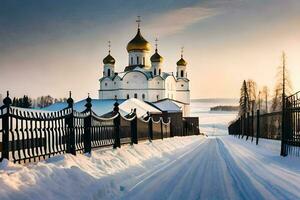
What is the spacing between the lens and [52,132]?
1008cm

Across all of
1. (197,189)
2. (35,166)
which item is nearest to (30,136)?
(35,166)

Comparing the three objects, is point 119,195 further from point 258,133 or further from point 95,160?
point 258,133

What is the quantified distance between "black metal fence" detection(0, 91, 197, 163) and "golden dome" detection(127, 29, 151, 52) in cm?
6885

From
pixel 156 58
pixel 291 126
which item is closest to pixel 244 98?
pixel 156 58

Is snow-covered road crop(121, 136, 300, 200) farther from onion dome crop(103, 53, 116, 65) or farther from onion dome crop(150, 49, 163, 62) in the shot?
onion dome crop(103, 53, 116, 65)

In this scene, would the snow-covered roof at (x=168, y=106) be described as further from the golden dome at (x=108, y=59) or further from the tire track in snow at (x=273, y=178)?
the tire track in snow at (x=273, y=178)

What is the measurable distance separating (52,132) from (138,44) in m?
75.2

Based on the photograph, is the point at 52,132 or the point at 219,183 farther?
→ the point at 52,132

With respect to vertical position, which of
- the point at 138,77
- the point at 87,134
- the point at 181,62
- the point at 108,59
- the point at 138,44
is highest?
the point at 138,44

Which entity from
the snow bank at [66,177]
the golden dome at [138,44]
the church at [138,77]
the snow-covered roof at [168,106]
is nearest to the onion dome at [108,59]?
the church at [138,77]

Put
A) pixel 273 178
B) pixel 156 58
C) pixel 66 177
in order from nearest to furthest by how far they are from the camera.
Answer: pixel 66 177 < pixel 273 178 < pixel 156 58

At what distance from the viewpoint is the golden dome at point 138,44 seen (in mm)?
84438

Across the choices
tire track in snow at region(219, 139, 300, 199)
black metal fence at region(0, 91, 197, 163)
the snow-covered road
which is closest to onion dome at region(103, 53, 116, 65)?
black metal fence at region(0, 91, 197, 163)

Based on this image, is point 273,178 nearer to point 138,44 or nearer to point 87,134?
point 87,134
